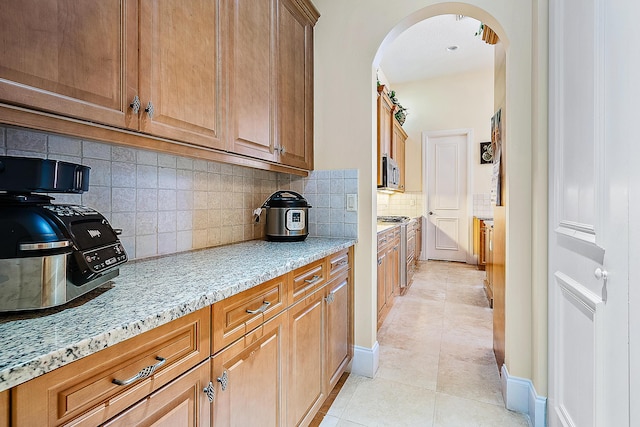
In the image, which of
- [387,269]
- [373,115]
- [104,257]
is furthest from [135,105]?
[387,269]

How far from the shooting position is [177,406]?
76 cm

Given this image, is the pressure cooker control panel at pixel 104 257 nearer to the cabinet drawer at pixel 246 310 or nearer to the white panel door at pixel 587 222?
the cabinet drawer at pixel 246 310

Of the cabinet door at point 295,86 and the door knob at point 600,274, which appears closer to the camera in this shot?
the door knob at point 600,274

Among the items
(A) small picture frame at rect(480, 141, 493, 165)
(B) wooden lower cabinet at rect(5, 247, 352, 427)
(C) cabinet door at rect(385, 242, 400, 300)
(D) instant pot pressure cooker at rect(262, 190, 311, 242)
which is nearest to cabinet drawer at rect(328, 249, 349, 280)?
(B) wooden lower cabinet at rect(5, 247, 352, 427)

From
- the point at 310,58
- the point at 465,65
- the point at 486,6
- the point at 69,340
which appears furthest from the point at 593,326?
the point at 465,65

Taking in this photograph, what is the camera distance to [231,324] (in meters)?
0.94

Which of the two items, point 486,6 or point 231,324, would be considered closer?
point 231,324

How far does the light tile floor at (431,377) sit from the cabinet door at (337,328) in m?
0.18

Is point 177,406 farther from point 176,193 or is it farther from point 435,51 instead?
point 435,51

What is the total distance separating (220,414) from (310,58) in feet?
6.76

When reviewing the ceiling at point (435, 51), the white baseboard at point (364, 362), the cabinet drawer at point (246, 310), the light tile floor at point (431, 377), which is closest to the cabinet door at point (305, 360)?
the cabinet drawer at point (246, 310)

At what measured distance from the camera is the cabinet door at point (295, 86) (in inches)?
70.9

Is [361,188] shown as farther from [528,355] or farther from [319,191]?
[528,355]

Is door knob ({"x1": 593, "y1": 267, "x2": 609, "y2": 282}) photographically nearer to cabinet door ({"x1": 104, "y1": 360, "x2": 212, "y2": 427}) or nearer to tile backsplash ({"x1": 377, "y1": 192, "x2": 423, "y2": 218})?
cabinet door ({"x1": 104, "y1": 360, "x2": 212, "y2": 427})
